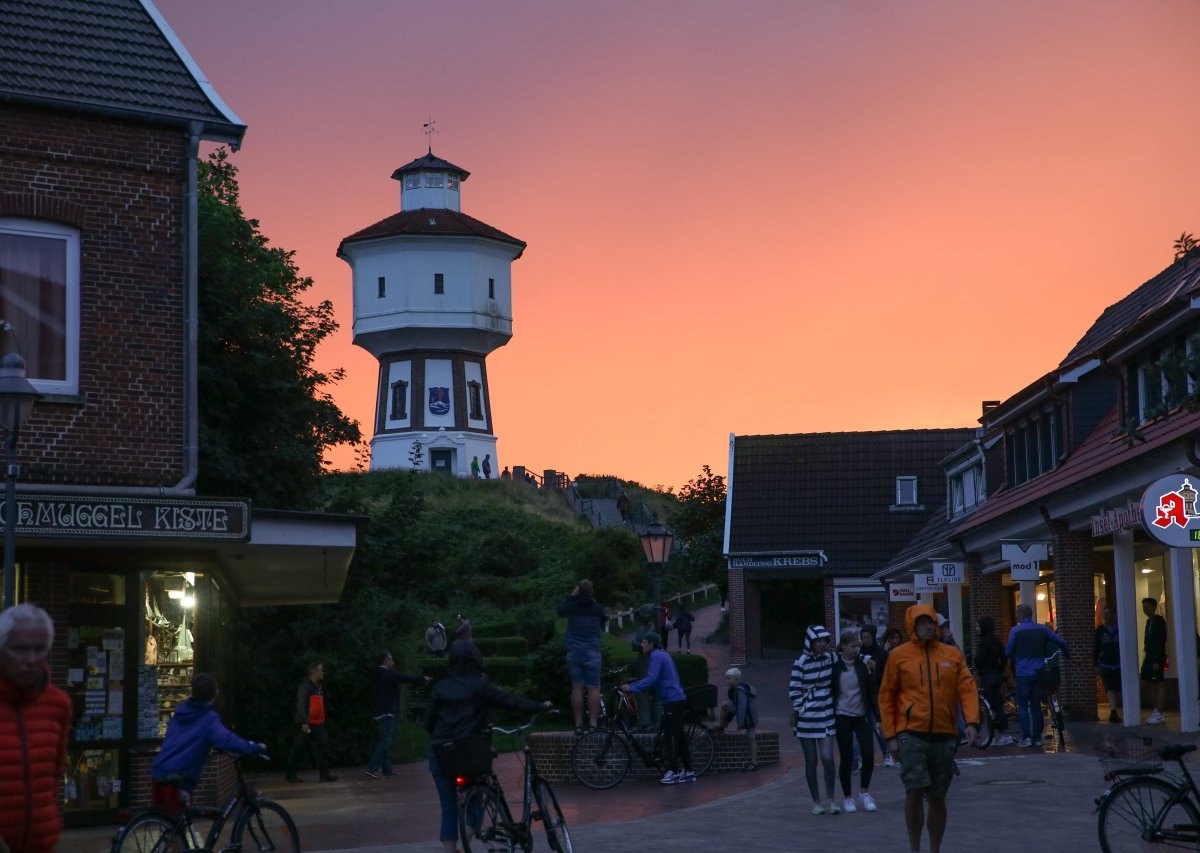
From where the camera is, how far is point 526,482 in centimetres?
9169

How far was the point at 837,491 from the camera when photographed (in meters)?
54.1

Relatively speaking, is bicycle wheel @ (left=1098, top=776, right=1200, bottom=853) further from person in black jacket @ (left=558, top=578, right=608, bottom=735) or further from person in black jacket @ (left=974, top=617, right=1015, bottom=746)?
person in black jacket @ (left=974, top=617, right=1015, bottom=746)

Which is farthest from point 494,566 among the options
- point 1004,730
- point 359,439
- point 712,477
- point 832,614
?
point 1004,730

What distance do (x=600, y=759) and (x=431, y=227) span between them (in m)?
64.9

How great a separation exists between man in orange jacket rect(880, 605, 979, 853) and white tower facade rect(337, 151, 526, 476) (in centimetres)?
7091

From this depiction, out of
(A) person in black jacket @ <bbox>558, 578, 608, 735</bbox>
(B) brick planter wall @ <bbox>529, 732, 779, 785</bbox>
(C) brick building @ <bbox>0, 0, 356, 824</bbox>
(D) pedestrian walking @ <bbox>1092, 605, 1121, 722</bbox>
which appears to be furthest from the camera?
(D) pedestrian walking @ <bbox>1092, 605, 1121, 722</bbox>

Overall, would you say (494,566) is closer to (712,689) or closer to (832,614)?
(832,614)

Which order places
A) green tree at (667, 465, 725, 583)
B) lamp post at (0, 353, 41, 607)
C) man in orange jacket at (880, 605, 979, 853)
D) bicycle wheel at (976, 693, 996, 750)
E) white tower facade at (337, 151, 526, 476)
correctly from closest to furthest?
1. man in orange jacket at (880, 605, 979, 853)
2. lamp post at (0, 353, 41, 607)
3. bicycle wheel at (976, 693, 996, 750)
4. green tree at (667, 465, 725, 583)
5. white tower facade at (337, 151, 526, 476)

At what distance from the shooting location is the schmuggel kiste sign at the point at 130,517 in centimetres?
1572

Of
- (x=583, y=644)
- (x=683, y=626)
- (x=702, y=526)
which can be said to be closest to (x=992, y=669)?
Answer: (x=583, y=644)

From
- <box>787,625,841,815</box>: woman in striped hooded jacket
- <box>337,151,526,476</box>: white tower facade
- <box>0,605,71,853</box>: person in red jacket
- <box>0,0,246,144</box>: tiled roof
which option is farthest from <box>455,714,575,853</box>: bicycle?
<box>337,151,526,476</box>: white tower facade

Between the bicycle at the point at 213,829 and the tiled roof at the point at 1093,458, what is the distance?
11.1 meters

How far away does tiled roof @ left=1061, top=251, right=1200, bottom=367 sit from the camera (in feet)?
89.8

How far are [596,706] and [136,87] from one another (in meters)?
8.98
